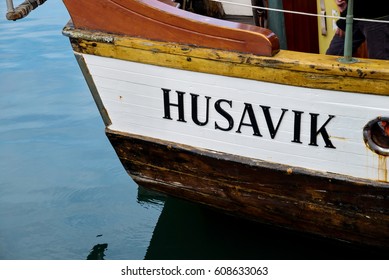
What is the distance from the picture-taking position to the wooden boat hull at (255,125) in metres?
3.51

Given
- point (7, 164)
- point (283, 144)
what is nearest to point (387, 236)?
point (283, 144)

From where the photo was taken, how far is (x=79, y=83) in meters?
7.81

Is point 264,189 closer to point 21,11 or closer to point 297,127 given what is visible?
point 297,127

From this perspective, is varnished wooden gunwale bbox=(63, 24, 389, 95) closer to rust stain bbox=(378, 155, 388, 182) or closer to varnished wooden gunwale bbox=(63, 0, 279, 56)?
varnished wooden gunwale bbox=(63, 0, 279, 56)

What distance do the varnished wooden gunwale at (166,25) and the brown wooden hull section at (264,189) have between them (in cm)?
65

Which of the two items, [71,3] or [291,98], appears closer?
[291,98]

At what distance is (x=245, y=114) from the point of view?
3.72 m

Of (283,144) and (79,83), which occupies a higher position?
(283,144)

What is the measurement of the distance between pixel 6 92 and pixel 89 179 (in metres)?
2.38

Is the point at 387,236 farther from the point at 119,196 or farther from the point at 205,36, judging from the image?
the point at 119,196

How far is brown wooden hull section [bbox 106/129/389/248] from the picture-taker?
375 centimetres

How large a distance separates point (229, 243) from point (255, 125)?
47.7 inches

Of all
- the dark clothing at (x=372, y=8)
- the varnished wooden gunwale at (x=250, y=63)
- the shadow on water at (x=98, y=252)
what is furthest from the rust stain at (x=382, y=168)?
the shadow on water at (x=98, y=252)
